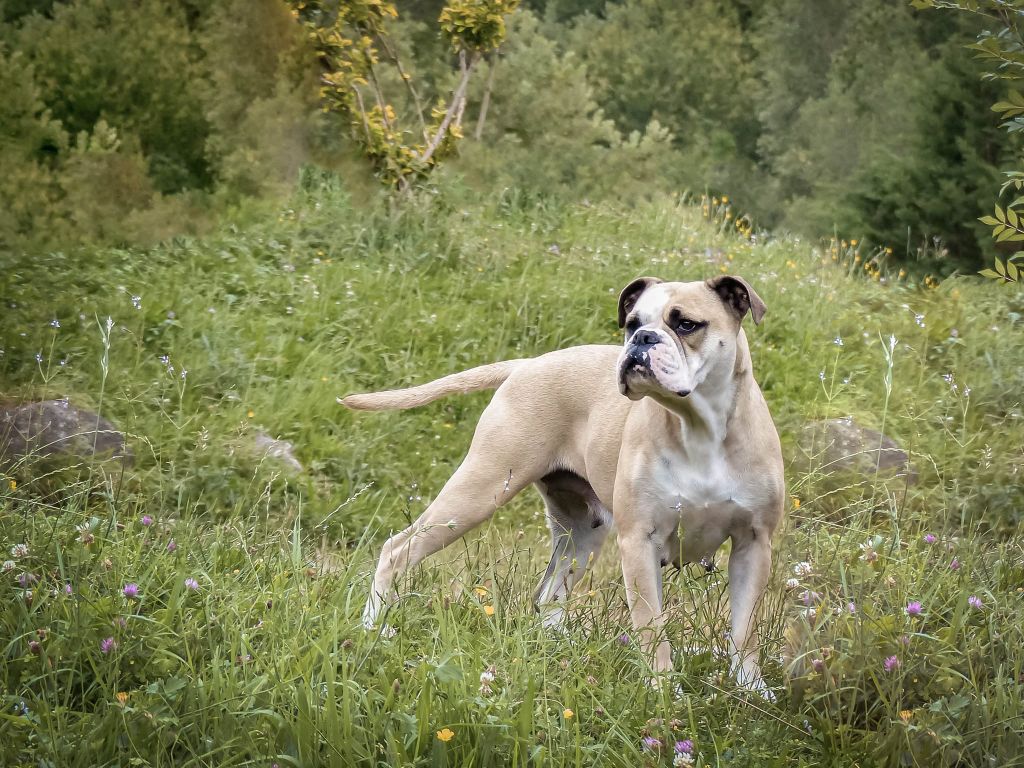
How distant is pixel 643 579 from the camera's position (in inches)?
155

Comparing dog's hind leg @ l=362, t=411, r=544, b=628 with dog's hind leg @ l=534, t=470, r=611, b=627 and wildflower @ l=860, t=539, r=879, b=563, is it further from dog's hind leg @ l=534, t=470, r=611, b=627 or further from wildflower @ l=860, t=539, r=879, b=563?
wildflower @ l=860, t=539, r=879, b=563

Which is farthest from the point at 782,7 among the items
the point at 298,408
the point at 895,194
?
the point at 298,408

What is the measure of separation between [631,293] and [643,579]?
116cm

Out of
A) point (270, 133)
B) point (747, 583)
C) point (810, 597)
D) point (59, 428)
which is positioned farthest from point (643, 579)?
point (270, 133)

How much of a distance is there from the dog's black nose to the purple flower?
1372 millimetres

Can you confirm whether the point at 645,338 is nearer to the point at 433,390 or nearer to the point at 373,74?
the point at 433,390

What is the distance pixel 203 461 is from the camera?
20.6 ft

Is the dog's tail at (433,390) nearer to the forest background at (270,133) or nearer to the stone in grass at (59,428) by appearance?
the stone in grass at (59,428)

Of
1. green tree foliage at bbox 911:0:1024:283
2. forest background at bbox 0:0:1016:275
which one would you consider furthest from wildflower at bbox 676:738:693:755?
forest background at bbox 0:0:1016:275

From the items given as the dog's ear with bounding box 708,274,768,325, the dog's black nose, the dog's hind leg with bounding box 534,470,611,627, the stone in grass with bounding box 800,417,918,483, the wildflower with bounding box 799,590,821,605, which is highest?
the dog's ear with bounding box 708,274,768,325

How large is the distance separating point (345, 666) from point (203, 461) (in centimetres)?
342

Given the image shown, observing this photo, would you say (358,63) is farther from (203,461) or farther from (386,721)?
(386,721)

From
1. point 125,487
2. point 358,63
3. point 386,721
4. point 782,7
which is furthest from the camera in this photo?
point 782,7

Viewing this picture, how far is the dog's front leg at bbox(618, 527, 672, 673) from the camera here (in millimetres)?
3820
